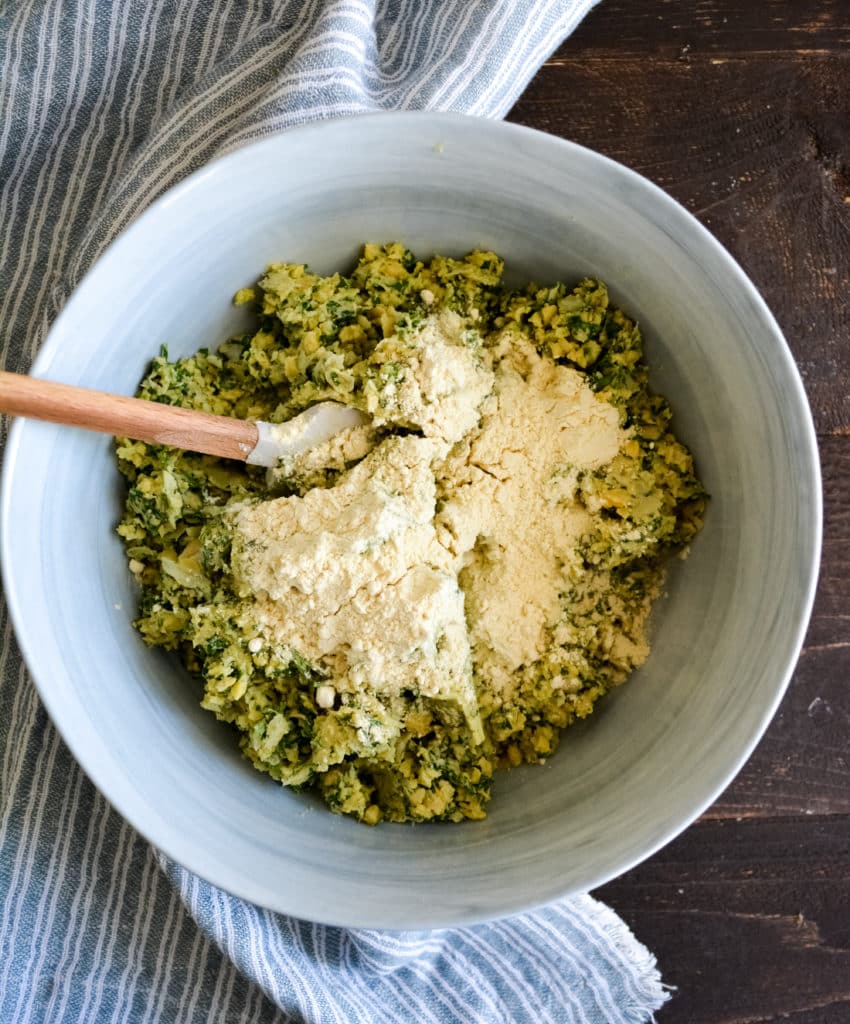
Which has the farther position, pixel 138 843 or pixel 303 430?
pixel 138 843

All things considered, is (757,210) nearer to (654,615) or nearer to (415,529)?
(654,615)

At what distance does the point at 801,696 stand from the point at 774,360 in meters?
0.74

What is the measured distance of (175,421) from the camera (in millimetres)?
1353

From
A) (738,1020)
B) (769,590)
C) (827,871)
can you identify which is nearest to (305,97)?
(769,590)

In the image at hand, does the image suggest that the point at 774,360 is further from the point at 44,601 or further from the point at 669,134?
the point at 44,601

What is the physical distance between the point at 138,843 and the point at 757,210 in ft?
5.23

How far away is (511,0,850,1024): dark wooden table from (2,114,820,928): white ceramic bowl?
0.43 metres

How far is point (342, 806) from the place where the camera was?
147 cm

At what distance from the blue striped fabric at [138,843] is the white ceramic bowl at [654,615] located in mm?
282

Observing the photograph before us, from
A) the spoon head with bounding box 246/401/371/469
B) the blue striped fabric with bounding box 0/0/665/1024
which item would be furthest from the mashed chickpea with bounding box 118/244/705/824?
the blue striped fabric with bounding box 0/0/665/1024

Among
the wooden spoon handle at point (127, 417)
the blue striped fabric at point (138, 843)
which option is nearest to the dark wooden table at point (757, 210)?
the blue striped fabric at point (138, 843)

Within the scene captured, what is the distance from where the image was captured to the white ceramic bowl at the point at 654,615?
53.0 inches

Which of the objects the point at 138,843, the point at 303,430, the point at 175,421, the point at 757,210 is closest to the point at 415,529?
the point at 303,430

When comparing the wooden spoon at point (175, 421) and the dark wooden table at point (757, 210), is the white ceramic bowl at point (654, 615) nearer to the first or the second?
the wooden spoon at point (175, 421)
